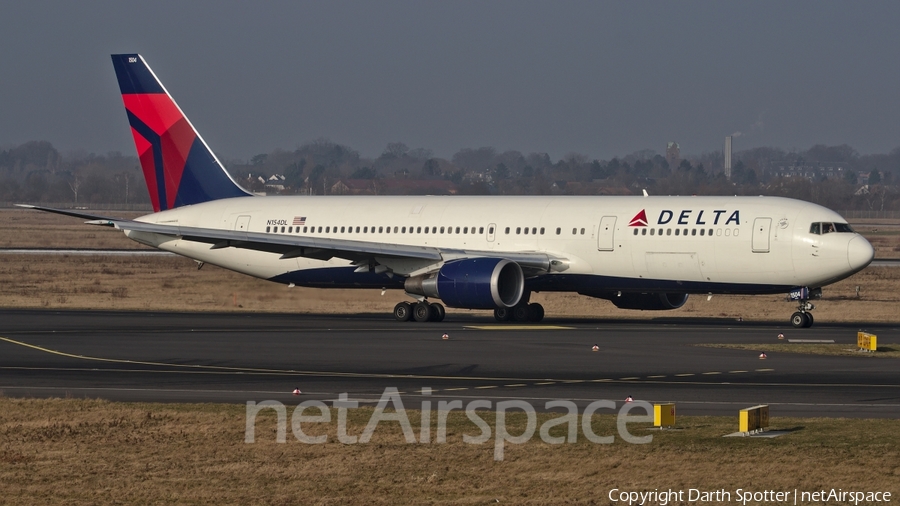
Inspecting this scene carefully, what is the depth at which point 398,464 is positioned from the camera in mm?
14570

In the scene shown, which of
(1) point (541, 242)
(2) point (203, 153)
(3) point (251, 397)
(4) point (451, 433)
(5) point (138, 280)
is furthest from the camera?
(5) point (138, 280)

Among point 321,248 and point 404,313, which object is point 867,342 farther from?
point 321,248

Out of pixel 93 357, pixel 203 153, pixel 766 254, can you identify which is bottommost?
pixel 93 357

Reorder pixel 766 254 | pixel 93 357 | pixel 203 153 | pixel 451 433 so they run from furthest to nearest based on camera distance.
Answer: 1. pixel 203 153
2. pixel 766 254
3. pixel 93 357
4. pixel 451 433

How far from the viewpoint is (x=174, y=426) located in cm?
1722

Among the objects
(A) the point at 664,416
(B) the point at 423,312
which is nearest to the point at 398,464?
(A) the point at 664,416

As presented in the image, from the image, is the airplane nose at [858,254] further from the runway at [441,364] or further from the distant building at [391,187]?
the distant building at [391,187]

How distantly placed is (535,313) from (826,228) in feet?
→ 31.8

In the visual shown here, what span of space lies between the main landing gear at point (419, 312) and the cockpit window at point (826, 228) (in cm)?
1181

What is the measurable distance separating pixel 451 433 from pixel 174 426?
3907 mm

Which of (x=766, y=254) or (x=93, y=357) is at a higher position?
(x=766, y=254)

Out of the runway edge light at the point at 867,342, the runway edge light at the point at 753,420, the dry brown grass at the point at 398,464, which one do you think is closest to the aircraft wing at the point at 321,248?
the runway edge light at the point at 867,342

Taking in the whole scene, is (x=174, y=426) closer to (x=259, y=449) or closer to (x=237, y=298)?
(x=259, y=449)

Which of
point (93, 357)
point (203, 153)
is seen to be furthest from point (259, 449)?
point (203, 153)
